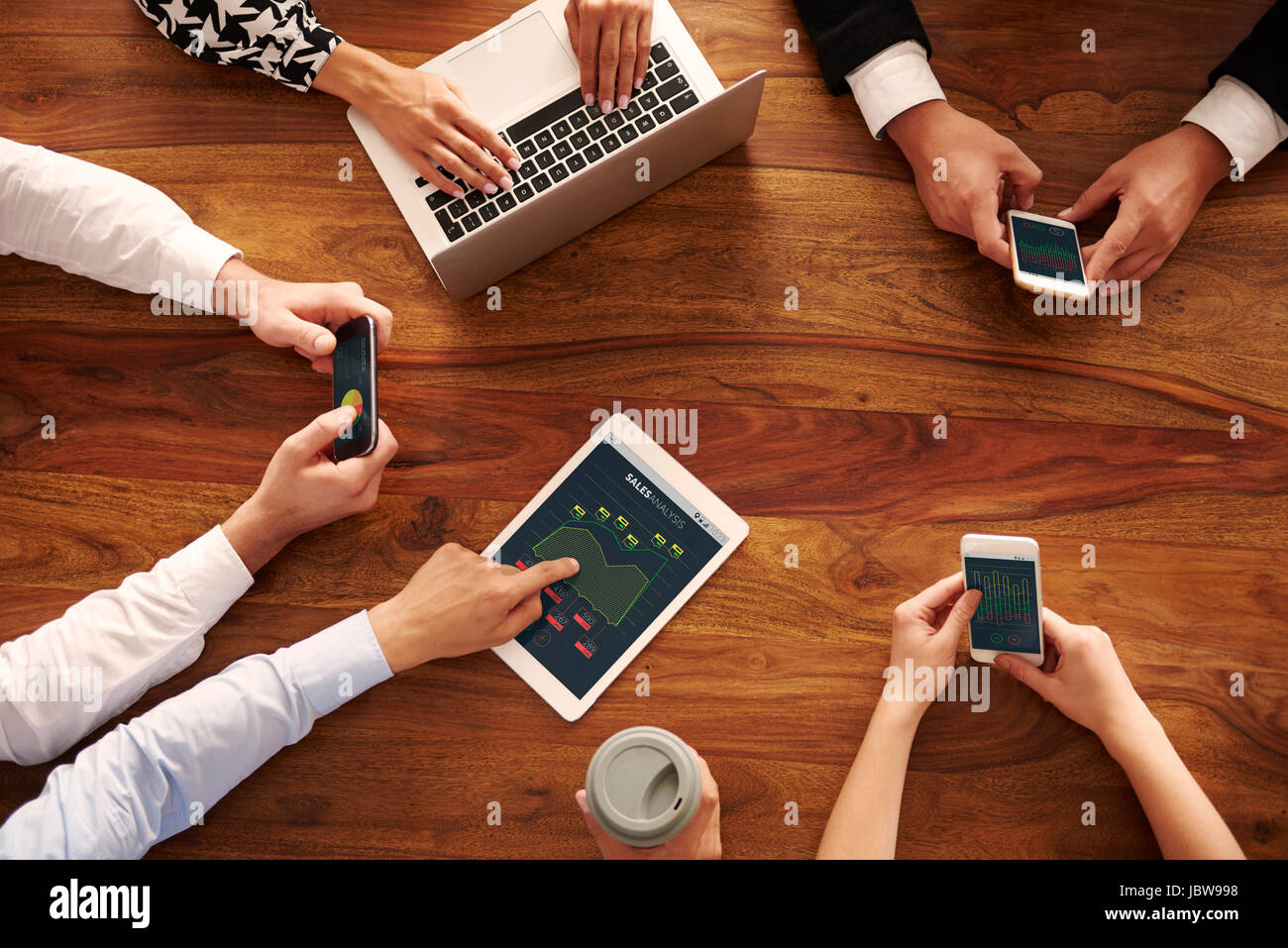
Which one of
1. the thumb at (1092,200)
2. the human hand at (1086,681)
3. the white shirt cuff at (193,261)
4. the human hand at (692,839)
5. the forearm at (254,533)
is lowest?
the human hand at (692,839)

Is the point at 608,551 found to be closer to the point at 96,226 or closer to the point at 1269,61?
the point at 96,226

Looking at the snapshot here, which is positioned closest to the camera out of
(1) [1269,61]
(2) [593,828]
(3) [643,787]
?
(3) [643,787]

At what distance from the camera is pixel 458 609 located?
986 millimetres

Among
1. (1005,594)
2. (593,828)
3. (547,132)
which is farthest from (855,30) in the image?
(593,828)

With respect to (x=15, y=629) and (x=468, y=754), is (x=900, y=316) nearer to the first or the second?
(x=468, y=754)

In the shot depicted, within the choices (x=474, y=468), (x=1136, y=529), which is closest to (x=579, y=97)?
(x=474, y=468)

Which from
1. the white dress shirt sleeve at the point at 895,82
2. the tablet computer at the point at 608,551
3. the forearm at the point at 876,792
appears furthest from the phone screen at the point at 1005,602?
the white dress shirt sleeve at the point at 895,82

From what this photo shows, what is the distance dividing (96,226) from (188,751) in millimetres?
701

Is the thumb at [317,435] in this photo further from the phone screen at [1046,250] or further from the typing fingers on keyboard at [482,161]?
the phone screen at [1046,250]

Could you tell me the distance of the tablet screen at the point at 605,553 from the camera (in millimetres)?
1028

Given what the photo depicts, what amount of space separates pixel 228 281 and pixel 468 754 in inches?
28.1

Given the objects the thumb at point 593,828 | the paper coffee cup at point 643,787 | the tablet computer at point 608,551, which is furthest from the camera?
the tablet computer at point 608,551

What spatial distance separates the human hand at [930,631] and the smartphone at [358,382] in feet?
2.37

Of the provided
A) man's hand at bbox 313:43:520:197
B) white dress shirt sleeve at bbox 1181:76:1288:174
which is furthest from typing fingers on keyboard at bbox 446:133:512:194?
white dress shirt sleeve at bbox 1181:76:1288:174
